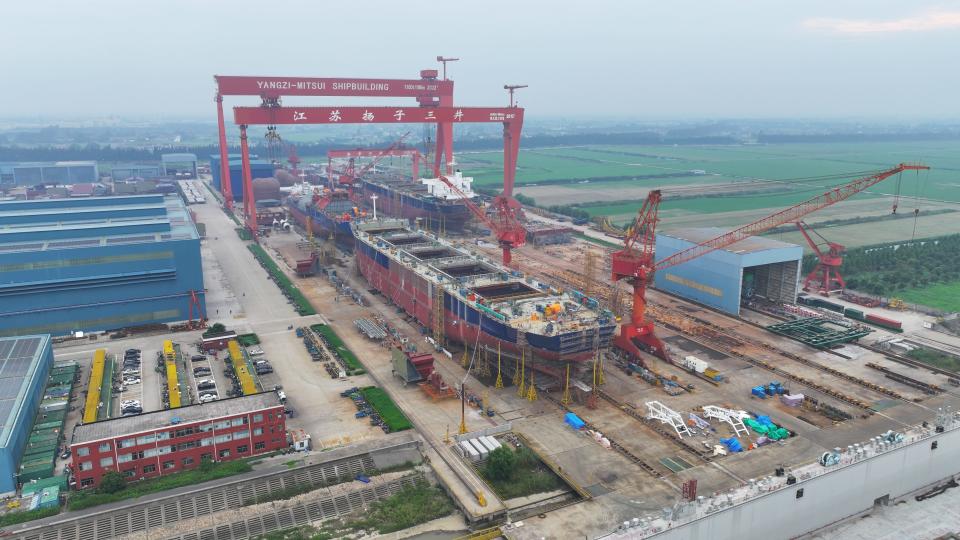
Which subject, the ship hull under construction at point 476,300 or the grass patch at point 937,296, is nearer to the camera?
the ship hull under construction at point 476,300

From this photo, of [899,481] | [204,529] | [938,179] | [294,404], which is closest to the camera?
[204,529]

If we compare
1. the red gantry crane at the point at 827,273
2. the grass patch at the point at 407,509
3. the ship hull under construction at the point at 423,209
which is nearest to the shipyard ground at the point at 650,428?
the grass patch at the point at 407,509

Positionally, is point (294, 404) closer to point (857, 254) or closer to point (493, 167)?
point (857, 254)

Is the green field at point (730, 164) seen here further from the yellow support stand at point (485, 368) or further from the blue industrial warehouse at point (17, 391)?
the blue industrial warehouse at point (17, 391)

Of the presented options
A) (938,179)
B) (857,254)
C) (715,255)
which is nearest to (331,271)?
(715,255)

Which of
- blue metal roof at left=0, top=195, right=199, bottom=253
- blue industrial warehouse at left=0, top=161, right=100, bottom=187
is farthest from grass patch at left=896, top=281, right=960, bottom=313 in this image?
blue industrial warehouse at left=0, top=161, right=100, bottom=187
